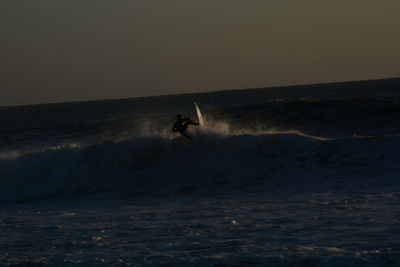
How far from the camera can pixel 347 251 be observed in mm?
8156

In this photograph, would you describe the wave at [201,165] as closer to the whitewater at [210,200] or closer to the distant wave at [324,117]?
the whitewater at [210,200]

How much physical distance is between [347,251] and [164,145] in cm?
1195

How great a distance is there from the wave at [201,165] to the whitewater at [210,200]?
0.15 feet

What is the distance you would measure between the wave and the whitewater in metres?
0.05

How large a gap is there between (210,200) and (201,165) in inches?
171

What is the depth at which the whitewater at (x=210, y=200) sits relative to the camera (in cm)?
866

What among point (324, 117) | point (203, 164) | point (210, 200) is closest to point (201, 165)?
point (203, 164)

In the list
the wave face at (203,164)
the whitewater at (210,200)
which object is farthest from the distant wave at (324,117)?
the wave face at (203,164)

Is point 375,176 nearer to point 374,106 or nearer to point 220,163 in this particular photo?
point 220,163

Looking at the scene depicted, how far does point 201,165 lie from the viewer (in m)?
17.9

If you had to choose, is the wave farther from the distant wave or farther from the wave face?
the distant wave

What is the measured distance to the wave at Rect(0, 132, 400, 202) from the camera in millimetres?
15555

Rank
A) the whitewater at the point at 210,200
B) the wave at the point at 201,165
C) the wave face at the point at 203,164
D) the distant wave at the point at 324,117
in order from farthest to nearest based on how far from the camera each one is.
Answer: the distant wave at the point at 324,117 → the wave face at the point at 203,164 → the wave at the point at 201,165 → the whitewater at the point at 210,200

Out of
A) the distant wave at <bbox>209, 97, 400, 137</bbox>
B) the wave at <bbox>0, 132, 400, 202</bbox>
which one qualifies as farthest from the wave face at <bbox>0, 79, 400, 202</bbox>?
the distant wave at <bbox>209, 97, 400, 137</bbox>
